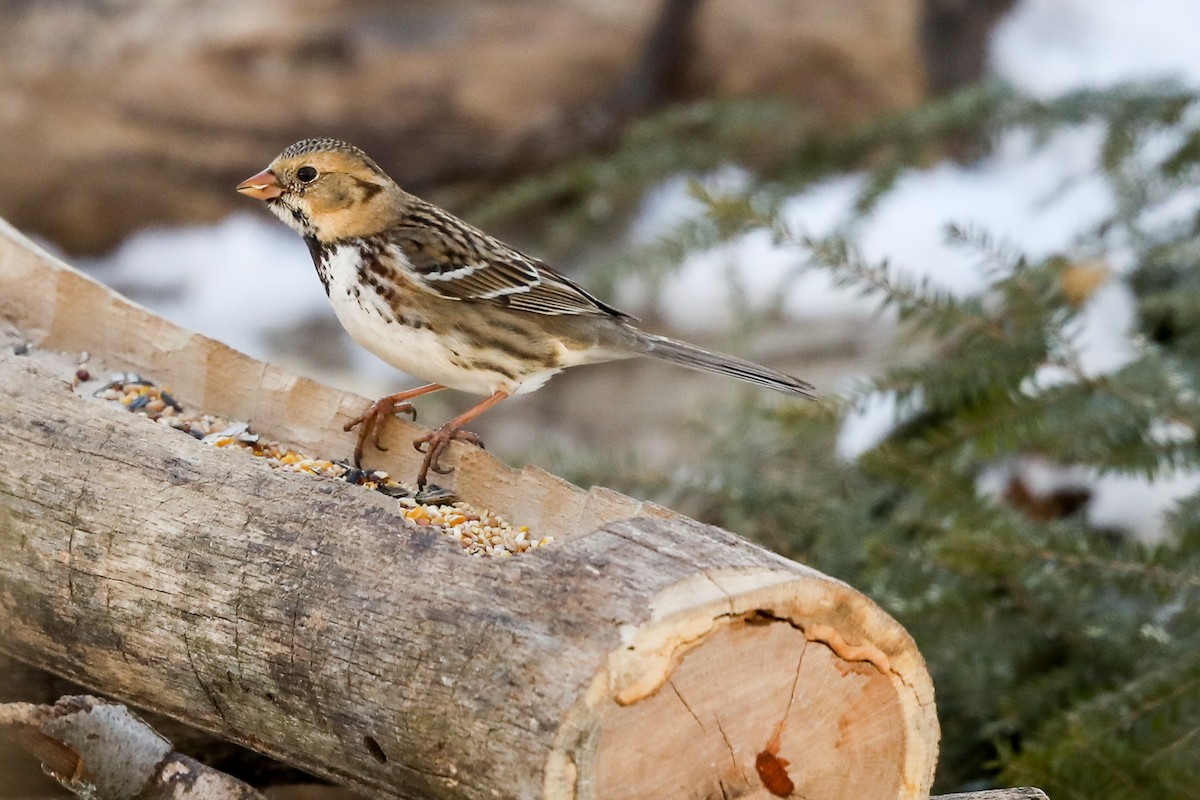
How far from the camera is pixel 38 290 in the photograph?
264 cm

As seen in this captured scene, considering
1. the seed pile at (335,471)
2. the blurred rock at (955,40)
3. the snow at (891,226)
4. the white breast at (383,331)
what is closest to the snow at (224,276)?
the snow at (891,226)

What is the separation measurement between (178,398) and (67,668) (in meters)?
0.60

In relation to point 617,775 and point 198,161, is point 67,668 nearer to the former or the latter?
point 617,775

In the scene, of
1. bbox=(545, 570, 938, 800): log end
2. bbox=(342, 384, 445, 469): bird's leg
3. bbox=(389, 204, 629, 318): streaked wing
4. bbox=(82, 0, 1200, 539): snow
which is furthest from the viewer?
bbox=(82, 0, 1200, 539): snow

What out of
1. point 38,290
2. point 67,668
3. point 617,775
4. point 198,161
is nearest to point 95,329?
point 38,290

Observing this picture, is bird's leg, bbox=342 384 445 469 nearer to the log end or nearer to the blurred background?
the blurred background

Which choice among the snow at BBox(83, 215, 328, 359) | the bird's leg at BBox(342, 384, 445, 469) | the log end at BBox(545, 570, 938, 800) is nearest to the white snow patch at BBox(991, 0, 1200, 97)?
the snow at BBox(83, 215, 328, 359)

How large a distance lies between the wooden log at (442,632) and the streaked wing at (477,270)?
1.99 feet

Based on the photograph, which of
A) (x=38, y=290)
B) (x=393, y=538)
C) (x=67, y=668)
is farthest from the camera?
(x=38, y=290)

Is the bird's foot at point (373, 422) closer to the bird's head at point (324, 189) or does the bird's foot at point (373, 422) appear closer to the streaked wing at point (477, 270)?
the streaked wing at point (477, 270)

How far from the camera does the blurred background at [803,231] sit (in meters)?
2.55

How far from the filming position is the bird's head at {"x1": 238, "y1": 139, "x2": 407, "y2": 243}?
2.64 m

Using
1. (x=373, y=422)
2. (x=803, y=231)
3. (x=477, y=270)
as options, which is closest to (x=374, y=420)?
(x=373, y=422)

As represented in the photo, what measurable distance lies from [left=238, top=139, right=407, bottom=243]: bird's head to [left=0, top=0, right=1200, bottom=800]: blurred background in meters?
0.67
